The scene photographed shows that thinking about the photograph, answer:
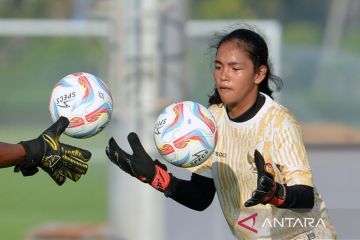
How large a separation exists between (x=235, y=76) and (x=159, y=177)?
0.58 metres

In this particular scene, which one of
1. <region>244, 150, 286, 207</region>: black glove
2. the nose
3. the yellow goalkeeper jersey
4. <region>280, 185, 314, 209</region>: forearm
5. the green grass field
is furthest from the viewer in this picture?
the green grass field

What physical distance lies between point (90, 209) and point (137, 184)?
7351 mm

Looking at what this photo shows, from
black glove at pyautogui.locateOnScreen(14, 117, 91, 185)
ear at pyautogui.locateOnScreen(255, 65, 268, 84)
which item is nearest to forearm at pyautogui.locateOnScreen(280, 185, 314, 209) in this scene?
ear at pyautogui.locateOnScreen(255, 65, 268, 84)

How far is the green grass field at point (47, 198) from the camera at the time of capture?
1520cm

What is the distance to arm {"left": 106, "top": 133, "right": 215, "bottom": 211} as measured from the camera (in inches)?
207

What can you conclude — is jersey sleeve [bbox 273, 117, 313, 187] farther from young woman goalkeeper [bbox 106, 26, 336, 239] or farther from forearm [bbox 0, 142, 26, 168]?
forearm [bbox 0, 142, 26, 168]

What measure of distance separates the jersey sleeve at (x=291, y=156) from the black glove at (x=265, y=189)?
112 mm

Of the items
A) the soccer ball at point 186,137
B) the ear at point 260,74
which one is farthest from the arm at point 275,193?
the ear at point 260,74

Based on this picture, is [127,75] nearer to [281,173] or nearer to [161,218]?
[161,218]

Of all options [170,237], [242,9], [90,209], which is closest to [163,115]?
[170,237]

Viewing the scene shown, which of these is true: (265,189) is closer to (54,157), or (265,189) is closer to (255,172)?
(255,172)

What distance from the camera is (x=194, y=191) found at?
553cm

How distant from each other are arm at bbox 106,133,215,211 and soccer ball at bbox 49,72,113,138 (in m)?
0.22

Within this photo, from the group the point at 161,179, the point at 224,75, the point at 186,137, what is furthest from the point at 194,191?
the point at 224,75
